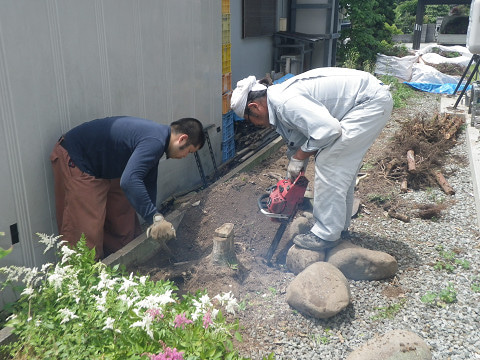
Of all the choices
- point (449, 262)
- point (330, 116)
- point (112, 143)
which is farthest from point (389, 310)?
point (112, 143)

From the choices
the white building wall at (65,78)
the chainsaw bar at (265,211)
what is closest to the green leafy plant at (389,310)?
the chainsaw bar at (265,211)

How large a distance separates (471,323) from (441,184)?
331cm

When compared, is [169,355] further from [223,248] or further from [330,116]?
[330,116]

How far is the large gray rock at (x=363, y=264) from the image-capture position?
12.8ft

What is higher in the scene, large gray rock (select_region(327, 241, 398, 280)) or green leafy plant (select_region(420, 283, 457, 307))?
large gray rock (select_region(327, 241, 398, 280))

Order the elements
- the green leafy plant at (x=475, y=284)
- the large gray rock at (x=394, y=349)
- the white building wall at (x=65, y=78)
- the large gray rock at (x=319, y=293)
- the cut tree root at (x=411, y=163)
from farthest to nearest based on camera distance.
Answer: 1. the cut tree root at (x=411, y=163)
2. the green leafy plant at (x=475, y=284)
3. the white building wall at (x=65, y=78)
4. the large gray rock at (x=319, y=293)
5. the large gray rock at (x=394, y=349)

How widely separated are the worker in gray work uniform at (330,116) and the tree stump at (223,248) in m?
0.66

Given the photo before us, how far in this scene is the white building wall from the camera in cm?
339

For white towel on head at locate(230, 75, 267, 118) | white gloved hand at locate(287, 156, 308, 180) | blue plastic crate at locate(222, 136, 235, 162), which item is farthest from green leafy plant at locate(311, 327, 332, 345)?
blue plastic crate at locate(222, 136, 235, 162)

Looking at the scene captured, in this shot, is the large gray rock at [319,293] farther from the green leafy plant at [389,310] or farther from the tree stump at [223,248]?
the tree stump at [223,248]

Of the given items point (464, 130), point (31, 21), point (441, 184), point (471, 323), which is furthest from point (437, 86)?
point (31, 21)

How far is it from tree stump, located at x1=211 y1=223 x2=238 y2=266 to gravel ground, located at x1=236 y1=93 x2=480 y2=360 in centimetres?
44

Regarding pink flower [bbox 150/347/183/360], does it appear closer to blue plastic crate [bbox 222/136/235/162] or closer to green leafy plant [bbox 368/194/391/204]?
green leafy plant [bbox 368/194/391/204]

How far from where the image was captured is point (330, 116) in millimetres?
3809
